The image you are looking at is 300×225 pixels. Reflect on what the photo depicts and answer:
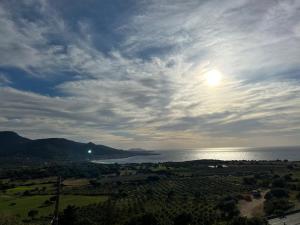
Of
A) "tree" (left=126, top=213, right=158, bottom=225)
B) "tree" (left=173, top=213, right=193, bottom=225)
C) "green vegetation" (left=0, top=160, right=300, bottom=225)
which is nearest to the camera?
"tree" (left=126, top=213, right=158, bottom=225)

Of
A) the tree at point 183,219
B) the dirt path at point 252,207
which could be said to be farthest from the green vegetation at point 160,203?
the dirt path at point 252,207

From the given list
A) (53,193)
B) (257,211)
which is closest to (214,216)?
(257,211)

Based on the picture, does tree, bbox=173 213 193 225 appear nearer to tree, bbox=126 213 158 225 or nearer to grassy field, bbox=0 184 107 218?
tree, bbox=126 213 158 225

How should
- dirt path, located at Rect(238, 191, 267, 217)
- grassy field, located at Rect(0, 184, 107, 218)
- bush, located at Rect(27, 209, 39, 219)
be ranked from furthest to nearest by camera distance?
grassy field, located at Rect(0, 184, 107, 218) < bush, located at Rect(27, 209, 39, 219) < dirt path, located at Rect(238, 191, 267, 217)

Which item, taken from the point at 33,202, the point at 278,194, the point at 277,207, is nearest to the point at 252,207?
the point at 277,207

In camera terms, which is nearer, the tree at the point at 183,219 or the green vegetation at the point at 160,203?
the tree at the point at 183,219

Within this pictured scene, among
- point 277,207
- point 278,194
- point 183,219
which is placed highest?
point 278,194

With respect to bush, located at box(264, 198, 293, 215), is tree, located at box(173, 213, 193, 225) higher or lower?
lower

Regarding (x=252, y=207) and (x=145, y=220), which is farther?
(x=252, y=207)

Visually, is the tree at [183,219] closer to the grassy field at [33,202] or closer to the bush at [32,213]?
the grassy field at [33,202]

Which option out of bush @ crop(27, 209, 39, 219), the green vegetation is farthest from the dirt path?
bush @ crop(27, 209, 39, 219)

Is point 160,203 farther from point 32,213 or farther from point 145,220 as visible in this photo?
point 32,213
